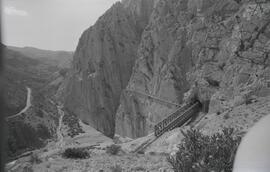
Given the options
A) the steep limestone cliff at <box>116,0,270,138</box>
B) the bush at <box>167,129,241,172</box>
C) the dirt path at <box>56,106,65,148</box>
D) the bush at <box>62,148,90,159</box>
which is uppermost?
the steep limestone cliff at <box>116,0,270,138</box>

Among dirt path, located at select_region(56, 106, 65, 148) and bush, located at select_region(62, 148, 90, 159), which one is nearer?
bush, located at select_region(62, 148, 90, 159)

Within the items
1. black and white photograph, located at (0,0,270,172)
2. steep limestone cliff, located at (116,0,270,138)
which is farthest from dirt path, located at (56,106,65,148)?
steep limestone cliff, located at (116,0,270,138)

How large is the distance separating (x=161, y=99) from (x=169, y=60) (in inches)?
163

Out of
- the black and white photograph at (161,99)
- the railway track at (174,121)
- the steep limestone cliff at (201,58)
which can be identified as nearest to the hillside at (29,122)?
the black and white photograph at (161,99)

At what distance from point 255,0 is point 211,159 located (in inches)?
635

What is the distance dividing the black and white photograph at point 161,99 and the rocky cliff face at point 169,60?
3.8 inches

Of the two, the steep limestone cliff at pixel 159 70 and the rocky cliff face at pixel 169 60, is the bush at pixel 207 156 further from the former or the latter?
the steep limestone cliff at pixel 159 70

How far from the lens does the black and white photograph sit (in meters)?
8.02

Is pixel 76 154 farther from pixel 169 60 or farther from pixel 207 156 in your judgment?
pixel 169 60

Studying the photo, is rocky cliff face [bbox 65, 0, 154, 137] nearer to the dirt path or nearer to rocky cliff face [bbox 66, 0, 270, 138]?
rocky cliff face [bbox 66, 0, 270, 138]

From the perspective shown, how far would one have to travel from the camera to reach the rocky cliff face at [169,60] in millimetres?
19516

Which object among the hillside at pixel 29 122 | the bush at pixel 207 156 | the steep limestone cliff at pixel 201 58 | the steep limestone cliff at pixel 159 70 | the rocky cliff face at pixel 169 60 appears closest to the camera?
the bush at pixel 207 156

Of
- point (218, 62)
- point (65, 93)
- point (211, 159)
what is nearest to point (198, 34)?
point (218, 62)

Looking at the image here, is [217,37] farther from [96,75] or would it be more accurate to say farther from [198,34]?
[96,75]
